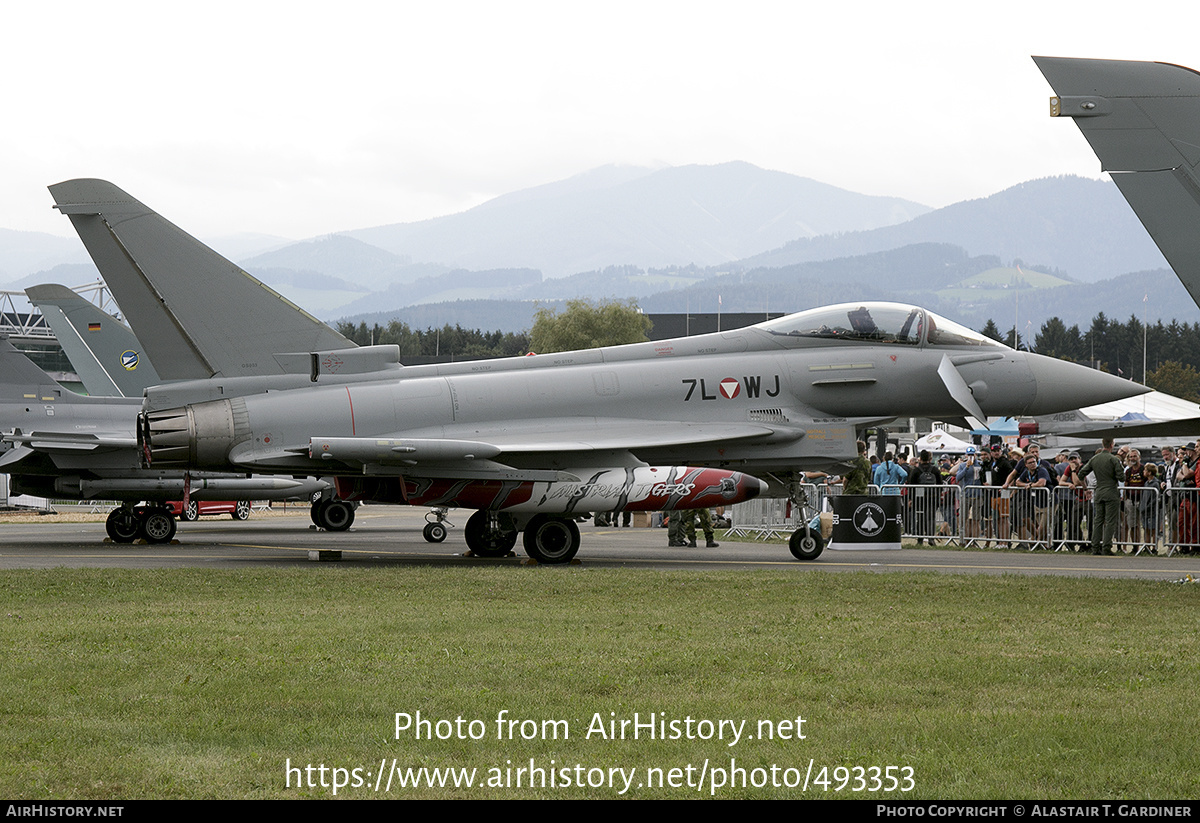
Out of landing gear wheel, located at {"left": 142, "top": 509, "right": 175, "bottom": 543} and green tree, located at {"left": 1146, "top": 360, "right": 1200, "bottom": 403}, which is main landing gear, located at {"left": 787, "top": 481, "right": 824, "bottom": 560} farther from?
green tree, located at {"left": 1146, "top": 360, "right": 1200, "bottom": 403}

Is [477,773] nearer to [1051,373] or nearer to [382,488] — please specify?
[382,488]

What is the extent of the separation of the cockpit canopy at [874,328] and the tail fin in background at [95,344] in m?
15.5

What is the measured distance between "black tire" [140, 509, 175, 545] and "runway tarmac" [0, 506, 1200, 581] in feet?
1.21

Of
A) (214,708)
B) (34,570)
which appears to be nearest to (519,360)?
(34,570)

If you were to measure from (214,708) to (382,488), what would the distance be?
9.84 m

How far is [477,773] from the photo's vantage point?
16.1 feet

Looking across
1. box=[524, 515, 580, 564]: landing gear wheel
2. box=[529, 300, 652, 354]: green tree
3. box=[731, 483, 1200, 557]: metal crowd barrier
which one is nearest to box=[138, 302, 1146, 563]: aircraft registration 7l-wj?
box=[524, 515, 580, 564]: landing gear wheel

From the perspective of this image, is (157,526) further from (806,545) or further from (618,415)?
(806,545)

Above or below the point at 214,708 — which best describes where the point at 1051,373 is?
above

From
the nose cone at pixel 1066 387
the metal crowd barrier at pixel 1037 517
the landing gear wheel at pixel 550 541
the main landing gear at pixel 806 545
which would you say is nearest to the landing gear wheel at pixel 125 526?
the landing gear wheel at pixel 550 541

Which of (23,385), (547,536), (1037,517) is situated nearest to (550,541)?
(547,536)

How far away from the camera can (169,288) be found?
1555cm

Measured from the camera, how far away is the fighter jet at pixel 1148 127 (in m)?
9.53

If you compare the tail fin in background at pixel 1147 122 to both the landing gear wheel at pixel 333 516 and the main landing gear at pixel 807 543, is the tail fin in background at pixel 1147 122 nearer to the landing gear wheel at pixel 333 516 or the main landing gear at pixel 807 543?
the main landing gear at pixel 807 543
